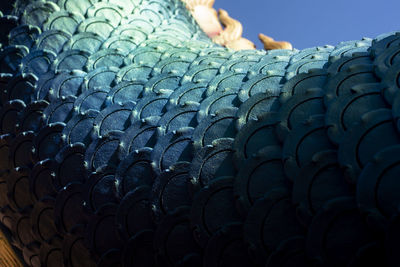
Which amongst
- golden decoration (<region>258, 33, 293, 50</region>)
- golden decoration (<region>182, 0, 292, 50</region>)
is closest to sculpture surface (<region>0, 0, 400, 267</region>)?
golden decoration (<region>182, 0, 292, 50</region>)

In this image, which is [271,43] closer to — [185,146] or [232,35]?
[232,35]

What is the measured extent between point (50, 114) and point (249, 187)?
386 millimetres

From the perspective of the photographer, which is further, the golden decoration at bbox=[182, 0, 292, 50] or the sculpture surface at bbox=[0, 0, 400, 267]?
the golden decoration at bbox=[182, 0, 292, 50]

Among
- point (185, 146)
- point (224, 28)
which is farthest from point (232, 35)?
point (185, 146)

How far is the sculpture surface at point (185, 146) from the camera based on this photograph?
52cm

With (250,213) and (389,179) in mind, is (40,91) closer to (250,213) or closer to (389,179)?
(250,213)

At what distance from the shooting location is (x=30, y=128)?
81 centimetres

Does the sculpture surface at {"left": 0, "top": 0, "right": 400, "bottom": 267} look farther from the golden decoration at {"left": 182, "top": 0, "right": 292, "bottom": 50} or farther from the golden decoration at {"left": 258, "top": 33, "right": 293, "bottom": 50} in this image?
the golden decoration at {"left": 258, "top": 33, "right": 293, "bottom": 50}

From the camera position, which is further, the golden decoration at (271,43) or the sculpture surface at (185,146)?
the golden decoration at (271,43)

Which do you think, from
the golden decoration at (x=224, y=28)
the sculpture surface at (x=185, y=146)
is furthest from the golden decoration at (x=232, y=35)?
the sculpture surface at (x=185, y=146)

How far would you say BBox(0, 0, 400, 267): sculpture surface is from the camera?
52 cm

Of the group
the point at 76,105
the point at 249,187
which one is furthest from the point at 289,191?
the point at 76,105

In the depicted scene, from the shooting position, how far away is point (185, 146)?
0.66 meters

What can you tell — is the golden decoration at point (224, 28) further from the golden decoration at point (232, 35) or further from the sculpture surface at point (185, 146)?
the sculpture surface at point (185, 146)
